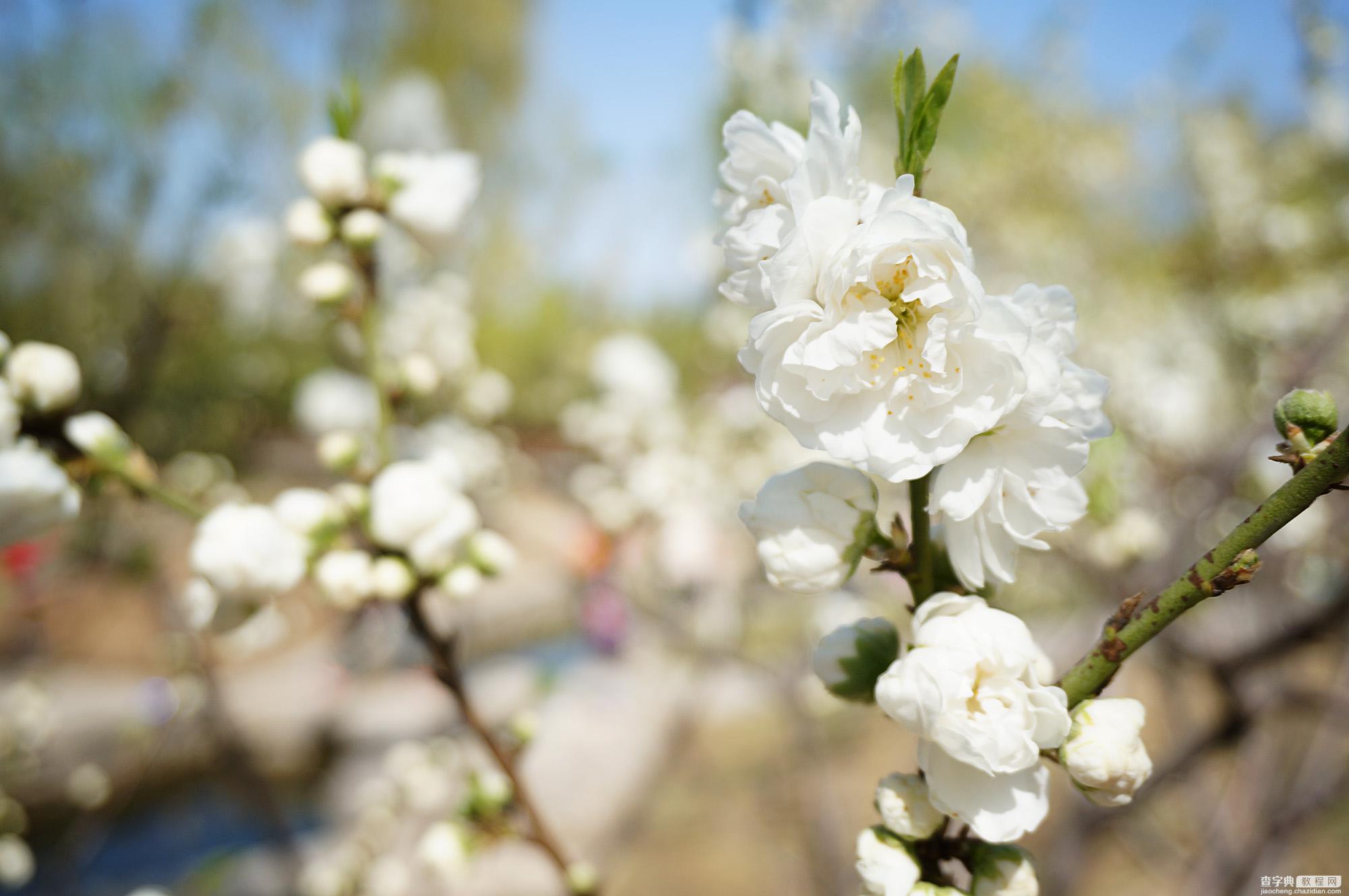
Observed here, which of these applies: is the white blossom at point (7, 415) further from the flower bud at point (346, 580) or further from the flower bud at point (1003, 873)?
the flower bud at point (1003, 873)

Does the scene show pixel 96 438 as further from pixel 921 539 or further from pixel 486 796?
pixel 921 539

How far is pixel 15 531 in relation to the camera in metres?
0.63

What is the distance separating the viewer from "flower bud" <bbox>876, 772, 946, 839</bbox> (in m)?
0.49

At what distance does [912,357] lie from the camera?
505 millimetres

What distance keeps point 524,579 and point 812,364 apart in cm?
505

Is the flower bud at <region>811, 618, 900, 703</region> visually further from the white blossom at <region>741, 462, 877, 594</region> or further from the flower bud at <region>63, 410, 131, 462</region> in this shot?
the flower bud at <region>63, 410, 131, 462</region>

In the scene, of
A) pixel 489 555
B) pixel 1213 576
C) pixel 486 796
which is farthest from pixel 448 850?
pixel 1213 576

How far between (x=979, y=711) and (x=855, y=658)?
0.36ft

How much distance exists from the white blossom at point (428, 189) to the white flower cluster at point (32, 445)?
1.19 ft

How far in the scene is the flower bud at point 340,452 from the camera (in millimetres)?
835

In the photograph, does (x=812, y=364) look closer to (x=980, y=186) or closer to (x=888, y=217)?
(x=888, y=217)

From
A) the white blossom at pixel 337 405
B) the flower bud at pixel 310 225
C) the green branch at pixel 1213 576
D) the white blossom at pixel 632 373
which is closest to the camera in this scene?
the green branch at pixel 1213 576

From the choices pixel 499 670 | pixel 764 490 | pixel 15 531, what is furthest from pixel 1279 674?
pixel 499 670

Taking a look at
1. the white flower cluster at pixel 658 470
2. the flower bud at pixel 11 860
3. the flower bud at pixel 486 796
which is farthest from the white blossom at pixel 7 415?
the white flower cluster at pixel 658 470
